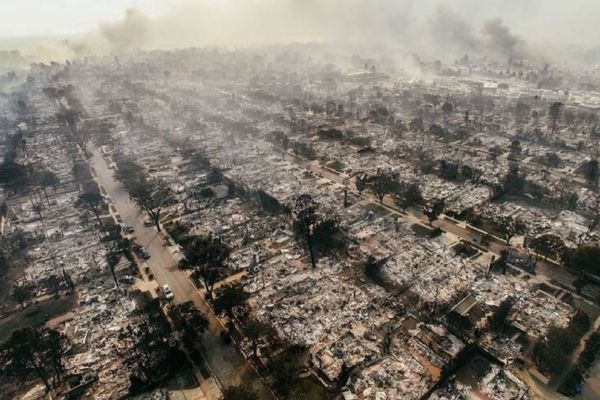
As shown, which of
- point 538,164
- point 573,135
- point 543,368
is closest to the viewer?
point 543,368

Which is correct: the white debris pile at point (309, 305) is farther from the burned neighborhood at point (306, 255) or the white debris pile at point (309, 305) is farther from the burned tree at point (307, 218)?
the burned tree at point (307, 218)

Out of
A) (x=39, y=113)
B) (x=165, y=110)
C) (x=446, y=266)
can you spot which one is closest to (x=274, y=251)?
(x=446, y=266)

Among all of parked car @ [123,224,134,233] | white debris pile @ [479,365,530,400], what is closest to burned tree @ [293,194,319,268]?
white debris pile @ [479,365,530,400]

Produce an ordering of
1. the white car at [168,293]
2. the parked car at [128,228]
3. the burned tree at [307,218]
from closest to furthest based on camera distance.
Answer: the white car at [168,293], the burned tree at [307,218], the parked car at [128,228]

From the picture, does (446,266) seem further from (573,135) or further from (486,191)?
(573,135)

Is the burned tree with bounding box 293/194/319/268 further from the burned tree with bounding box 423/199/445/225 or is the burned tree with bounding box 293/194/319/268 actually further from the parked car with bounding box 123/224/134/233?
the parked car with bounding box 123/224/134/233

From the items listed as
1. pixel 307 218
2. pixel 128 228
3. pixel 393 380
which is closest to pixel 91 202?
pixel 128 228

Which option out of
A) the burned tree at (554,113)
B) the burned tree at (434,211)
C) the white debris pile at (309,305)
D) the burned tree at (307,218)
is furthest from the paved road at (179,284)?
the burned tree at (554,113)

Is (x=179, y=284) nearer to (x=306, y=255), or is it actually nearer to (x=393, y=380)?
(x=306, y=255)
